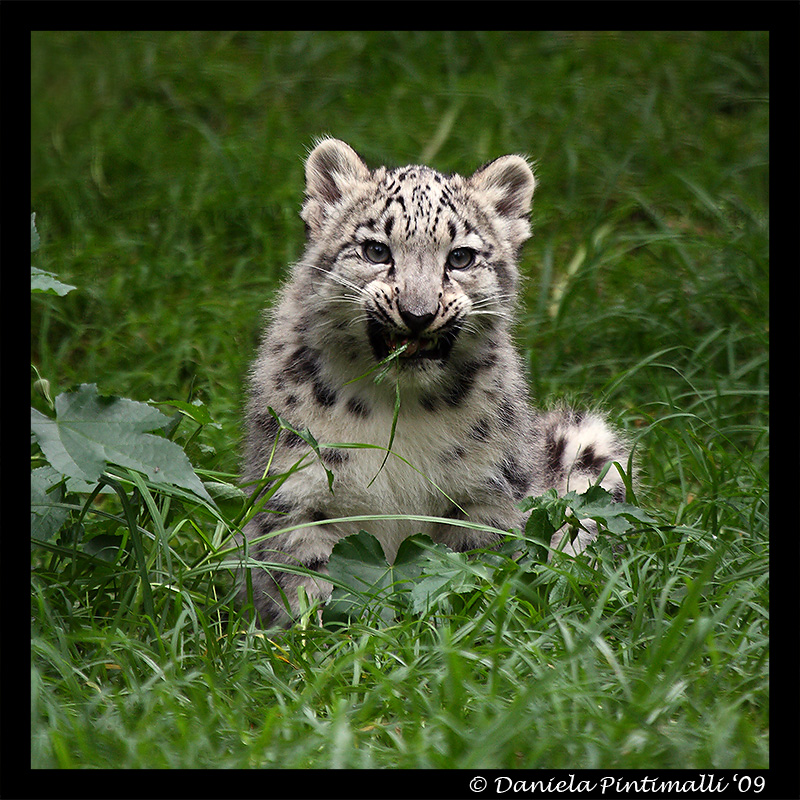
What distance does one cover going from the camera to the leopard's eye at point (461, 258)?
5.49m

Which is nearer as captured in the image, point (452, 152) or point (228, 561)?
point (228, 561)

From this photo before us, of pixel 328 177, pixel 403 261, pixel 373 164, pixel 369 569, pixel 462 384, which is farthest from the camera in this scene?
pixel 373 164

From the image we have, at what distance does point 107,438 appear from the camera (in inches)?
179

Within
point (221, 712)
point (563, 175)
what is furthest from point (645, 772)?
point (563, 175)

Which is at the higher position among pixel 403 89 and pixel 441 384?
pixel 403 89

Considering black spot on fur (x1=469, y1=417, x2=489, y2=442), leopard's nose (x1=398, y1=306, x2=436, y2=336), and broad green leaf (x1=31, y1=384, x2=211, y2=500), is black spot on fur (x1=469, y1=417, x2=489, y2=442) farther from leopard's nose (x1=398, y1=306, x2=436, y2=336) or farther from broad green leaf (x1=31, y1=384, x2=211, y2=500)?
broad green leaf (x1=31, y1=384, x2=211, y2=500)

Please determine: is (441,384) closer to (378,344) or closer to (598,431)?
(378,344)

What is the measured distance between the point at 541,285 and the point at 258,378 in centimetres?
357

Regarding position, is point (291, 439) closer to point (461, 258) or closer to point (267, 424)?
point (267, 424)

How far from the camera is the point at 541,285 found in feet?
29.4

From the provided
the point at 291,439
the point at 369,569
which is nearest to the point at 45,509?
the point at 291,439

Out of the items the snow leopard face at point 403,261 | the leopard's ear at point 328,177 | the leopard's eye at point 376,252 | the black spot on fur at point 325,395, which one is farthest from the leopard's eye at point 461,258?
the black spot on fur at point 325,395

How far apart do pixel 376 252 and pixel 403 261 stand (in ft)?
0.63

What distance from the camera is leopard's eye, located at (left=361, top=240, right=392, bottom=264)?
17.9 ft
